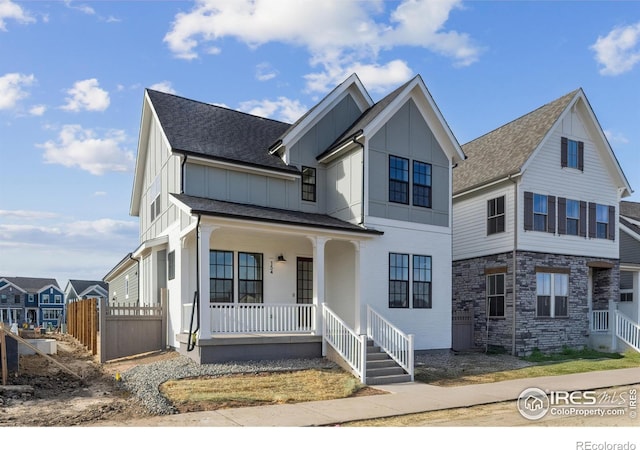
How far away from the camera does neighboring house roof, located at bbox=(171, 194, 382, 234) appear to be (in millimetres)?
13820

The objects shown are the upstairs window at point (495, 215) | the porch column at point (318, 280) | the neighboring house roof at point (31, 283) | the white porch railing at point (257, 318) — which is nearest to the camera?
the white porch railing at point (257, 318)

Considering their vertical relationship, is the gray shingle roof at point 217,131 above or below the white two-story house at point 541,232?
above

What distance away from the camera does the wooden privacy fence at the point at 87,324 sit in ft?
60.5

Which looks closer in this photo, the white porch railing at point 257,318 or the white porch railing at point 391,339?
the white porch railing at point 391,339

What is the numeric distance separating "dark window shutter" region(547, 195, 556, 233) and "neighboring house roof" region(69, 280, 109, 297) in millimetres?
67191

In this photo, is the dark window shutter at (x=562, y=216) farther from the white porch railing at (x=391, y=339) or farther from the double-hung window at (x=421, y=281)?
the white porch railing at (x=391, y=339)

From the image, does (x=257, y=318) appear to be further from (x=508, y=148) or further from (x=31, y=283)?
(x=31, y=283)

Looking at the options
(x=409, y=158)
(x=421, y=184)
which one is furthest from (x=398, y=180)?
(x=421, y=184)

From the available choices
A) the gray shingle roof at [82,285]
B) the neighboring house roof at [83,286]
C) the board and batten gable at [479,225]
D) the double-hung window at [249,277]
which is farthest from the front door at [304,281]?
the gray shingle roof at [82,285]

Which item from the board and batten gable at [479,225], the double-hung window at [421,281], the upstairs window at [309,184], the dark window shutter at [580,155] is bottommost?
the double-hung window at [421,281]

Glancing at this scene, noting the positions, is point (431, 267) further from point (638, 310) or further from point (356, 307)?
point (638, 310)

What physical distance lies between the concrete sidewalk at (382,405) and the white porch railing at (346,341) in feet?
2.71

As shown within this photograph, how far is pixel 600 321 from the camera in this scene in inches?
851

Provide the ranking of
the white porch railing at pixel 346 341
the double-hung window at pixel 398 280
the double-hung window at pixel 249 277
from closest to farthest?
the white porch railing at pixel 346 341, the double-hung window at pixel 249 277, the double-hung window at pixel 398 280
